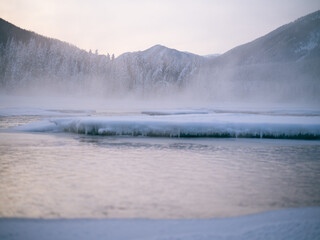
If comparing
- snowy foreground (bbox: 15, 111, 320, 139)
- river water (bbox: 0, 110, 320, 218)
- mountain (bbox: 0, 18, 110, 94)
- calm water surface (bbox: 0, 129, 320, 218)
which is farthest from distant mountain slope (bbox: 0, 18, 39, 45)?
calm water surface (bbox: 0, 129, 320, 218)

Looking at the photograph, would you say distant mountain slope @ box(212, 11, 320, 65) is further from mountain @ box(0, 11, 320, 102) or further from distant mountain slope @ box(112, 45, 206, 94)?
distant mountain slope @ box(112, 45, 206, 94)

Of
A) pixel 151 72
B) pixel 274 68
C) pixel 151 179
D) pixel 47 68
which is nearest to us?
pixel 151 179

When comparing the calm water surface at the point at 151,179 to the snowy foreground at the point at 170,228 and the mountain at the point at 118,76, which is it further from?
the mountain at the point at 118,76

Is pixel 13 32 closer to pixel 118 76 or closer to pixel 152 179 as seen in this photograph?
pixel 118 76

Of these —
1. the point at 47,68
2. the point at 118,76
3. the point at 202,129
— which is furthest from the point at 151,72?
the point at 202,129

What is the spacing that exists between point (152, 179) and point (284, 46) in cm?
18933

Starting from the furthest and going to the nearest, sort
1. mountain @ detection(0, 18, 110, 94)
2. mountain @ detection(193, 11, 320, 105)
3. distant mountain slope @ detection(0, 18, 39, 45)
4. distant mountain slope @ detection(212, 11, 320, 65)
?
1. distant mountain slope @ detection(212, 11, 320, 65)
2. distant mountain slope @ detection(0, 18, 39, 45)
3. mountain @ detection(193, 11, 320, 105)
4. mountain @ detection(0, 18, 110, 94)

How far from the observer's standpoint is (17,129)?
12422 mm

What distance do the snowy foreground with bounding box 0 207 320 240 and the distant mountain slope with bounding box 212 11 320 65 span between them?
16799 centimetres

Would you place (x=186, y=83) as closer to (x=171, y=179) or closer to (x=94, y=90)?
(x=94, y=90)

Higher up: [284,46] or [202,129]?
[284,46]

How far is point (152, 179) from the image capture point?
562 centimetres

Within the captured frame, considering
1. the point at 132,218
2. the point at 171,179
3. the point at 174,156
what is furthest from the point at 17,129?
the point at 132,218

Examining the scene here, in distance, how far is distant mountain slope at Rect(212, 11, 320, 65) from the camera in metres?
162
